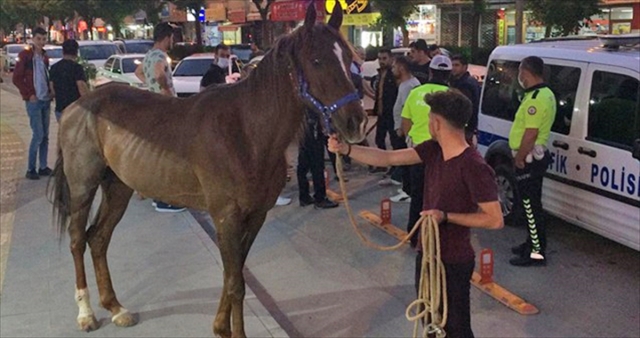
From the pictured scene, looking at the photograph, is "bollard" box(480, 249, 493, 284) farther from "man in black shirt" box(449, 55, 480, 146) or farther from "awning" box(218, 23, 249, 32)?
"awning" box(218, 23, 249, 32)

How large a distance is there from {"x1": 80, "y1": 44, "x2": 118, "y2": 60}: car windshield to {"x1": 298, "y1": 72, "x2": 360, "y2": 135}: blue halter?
2464cm

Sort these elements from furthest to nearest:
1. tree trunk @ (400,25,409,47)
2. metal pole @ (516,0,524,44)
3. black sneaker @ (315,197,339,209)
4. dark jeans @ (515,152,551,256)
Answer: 1. tree trunk @ (400,25,409,47)
2. metal pole @ (516,0,524,44)
3. black sneaker @ (315,197,339,209)
4. dark jeans @ (515,152,551,256)

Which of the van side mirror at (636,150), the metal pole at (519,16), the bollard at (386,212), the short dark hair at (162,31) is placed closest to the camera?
the van side mirror at (636,150)

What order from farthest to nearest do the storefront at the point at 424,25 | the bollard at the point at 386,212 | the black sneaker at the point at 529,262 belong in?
the storefront at the point at 424,25
the bollard at the point at 386,212
the black sneaker at the point at 529,262

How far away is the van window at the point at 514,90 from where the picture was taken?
6.93m

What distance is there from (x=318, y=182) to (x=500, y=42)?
86.0ft

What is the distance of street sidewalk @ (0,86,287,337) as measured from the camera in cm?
493

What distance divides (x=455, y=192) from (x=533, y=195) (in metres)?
3.16

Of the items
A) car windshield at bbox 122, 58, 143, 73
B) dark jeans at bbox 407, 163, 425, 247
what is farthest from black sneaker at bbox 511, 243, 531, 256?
car windshield at bbox 122, 58, 143, 73

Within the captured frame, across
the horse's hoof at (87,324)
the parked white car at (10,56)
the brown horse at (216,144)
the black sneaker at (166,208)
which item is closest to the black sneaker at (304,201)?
the black sneaker at (166,208)

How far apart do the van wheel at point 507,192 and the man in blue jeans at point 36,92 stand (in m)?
6.36

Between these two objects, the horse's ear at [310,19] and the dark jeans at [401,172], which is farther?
the dark jeans at [401,172]

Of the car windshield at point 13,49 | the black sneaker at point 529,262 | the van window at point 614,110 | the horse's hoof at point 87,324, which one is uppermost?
the car windshield at point 13,49

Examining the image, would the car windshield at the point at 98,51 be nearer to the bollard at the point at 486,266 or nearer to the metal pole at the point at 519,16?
the metal pole at the point at 519,16
